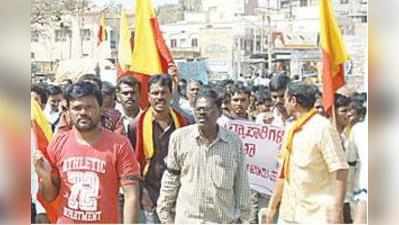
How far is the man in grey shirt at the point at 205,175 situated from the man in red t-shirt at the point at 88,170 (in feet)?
0.37

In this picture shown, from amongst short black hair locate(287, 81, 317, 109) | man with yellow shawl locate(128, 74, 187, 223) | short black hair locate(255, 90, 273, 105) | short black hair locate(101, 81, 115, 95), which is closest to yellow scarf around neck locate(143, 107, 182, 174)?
man with yellow shawl locate(128, 74, 187, 223)

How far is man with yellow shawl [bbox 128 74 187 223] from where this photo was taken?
2.03 m

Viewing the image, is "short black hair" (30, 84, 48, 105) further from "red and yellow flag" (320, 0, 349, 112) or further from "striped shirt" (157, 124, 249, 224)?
"red and yellow flag" (320, 0, 349, 112)

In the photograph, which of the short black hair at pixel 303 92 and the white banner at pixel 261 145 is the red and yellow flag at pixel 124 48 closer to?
the white banner at pixel 261 145

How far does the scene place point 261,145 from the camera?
2035 mm

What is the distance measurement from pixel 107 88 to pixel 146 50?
0.15 metres

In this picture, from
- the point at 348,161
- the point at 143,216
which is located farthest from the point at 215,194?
the point at 348,161

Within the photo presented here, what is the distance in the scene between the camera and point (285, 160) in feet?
6.68

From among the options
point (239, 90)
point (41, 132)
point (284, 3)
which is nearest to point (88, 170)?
point (41, 132)

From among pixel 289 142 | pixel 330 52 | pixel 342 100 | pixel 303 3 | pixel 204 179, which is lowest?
pixel 204 179

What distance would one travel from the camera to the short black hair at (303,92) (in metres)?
2.02

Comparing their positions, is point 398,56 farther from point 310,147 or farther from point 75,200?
point 75,200

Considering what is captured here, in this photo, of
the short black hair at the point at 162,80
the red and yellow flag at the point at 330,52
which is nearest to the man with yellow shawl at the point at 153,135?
the short black hair at the point at 162,80

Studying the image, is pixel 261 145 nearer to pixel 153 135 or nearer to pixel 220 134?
pixel 220 134
